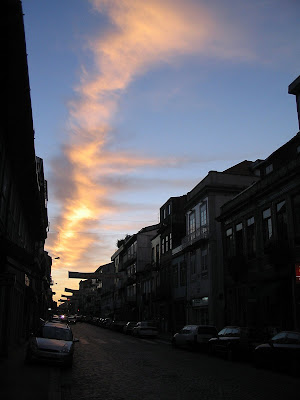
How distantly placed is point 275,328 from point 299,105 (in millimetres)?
12964

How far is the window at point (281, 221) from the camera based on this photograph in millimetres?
24891

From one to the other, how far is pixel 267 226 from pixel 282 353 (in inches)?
510

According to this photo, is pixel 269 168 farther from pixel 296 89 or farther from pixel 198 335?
pixel 198 335

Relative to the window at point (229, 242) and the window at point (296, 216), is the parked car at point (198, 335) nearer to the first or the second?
the window at point (296, 216)

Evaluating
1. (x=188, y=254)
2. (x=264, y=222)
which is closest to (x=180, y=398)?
(x=264, y=222)

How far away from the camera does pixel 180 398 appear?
9.91 m

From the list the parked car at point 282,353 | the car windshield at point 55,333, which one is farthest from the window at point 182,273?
the car windshield at point 55,333

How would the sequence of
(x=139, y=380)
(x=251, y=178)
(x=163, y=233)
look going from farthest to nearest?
(x=163, y=233) < (x=251, y=178) < (x=139, y=380)

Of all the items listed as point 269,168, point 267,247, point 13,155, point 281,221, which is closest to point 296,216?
point 281,221

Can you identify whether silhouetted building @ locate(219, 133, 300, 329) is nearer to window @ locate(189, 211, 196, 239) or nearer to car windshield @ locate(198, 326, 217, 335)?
car windshield @ locate(198, 326, 217, 335)

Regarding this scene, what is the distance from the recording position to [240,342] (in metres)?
19.5

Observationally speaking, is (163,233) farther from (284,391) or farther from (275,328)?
(284,391)

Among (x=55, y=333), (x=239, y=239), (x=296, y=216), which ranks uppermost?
(x=296, y=216)

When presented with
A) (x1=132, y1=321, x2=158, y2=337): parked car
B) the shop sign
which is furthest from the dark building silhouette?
(x1=132, y1=321, x2=158, y2=337): parked car
